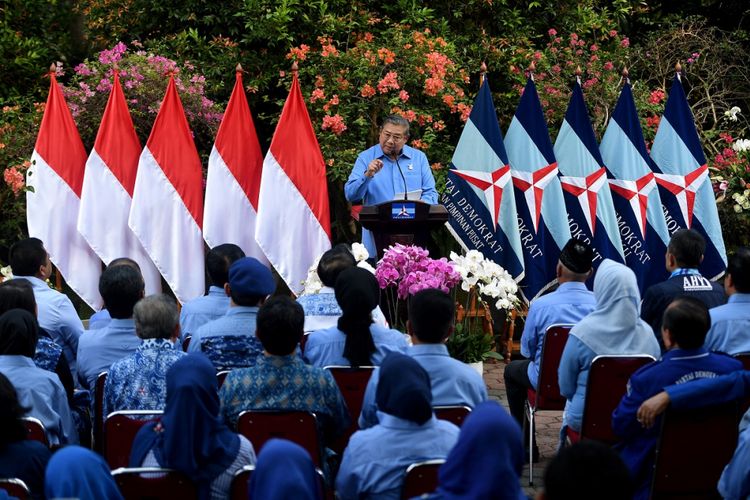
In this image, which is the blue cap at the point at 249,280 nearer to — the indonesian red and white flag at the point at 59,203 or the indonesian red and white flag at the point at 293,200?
the indonesian red and white flag at the point at 293,200

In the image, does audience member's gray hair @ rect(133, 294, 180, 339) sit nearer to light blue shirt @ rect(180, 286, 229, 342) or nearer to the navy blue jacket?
light blue shirt @ rect(180, 286, 229, 342)

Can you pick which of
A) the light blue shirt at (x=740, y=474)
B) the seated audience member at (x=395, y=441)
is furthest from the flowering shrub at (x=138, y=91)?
the light blue shirt at (x=740, y=474)

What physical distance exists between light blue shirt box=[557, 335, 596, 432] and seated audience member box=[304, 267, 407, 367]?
0.76 metres

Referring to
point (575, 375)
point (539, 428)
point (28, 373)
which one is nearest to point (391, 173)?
point (539, 428)

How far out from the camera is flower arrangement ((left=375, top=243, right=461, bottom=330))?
272 inches

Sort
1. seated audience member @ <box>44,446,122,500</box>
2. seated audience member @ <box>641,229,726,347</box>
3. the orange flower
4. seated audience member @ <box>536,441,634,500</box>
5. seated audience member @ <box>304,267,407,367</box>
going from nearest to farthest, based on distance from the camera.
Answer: seated audience member @ <box>536,441,634,500</box> < seated audience member @ <box>44,446,122,500</box> < seated audience member @ <box>304,267,407,367</box> < seated audience member @ <box>641,229,726,347</box> < the orange flower

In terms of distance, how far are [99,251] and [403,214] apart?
2.55 metres

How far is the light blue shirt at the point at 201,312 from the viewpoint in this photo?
6223 millimetres

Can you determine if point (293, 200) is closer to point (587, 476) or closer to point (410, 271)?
point (410, 271)

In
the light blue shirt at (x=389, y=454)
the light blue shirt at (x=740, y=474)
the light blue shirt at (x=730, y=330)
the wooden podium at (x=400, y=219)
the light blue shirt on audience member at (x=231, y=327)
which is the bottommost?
the light blue shirt at (x=740, y=474)

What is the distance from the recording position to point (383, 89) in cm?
1019

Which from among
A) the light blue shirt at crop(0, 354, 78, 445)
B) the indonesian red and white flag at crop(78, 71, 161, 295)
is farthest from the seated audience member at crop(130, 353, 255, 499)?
the indonesian red and white flag at crop(78, 71, 161, 295)

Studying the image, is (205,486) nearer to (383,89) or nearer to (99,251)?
(99,251)

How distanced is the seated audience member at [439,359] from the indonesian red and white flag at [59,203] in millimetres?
4780
